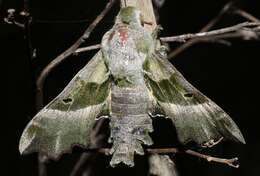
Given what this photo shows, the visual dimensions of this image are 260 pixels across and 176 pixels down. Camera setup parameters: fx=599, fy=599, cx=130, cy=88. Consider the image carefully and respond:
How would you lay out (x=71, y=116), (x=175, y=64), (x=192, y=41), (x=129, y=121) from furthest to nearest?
(x=175, y=64), (x=192, y=41), (x=71, y=116), (x=129, y=121)

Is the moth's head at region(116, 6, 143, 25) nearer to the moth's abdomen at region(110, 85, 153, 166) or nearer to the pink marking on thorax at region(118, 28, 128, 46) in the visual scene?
the pink marking on thorax at region(118, 28, 128, 46)

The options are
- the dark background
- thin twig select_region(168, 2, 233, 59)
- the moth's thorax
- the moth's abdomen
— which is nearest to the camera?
the moth's abdomen

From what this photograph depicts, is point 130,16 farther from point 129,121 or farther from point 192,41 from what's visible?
point 192,41

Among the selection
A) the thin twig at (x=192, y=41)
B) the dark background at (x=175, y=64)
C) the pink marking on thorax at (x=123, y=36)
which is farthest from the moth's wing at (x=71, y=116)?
the dark background at (x=175, y=64)

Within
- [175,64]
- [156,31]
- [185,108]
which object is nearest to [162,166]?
[185,108]

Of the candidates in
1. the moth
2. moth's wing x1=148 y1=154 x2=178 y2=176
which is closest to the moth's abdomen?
the moth

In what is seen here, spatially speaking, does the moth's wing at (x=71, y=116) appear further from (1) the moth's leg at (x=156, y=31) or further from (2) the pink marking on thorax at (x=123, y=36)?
(1) the moth's leg at (x=156, y=31)

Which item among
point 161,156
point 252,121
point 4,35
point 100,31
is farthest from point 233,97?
point 161,156
